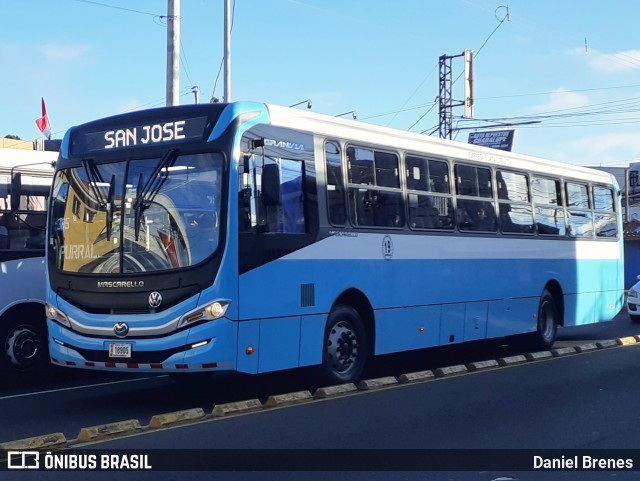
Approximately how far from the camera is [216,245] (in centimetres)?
983

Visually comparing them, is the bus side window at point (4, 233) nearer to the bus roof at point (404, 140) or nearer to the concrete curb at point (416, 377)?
the bus roof at point (404, 140)

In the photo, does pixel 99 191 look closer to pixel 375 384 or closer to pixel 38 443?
pixel 38 443

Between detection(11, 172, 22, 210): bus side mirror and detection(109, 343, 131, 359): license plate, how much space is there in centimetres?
325

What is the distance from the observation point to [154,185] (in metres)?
10.2

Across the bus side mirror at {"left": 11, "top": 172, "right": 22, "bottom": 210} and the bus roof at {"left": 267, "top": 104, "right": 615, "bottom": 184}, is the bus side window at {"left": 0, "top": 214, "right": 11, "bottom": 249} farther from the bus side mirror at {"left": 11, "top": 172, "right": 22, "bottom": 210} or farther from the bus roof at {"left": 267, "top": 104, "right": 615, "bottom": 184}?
the bus roof at {"left": 267, "top": 104, "right": 615, "bottom": 184}

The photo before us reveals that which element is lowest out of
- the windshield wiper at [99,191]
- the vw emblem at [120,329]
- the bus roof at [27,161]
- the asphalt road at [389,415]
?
the asphalt road at [389,415]

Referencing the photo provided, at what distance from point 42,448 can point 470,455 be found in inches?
148

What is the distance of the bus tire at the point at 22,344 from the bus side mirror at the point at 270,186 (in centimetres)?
420

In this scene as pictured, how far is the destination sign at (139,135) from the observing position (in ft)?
33.6

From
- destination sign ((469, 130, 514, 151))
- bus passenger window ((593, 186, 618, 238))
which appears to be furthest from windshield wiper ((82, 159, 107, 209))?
destination sign ((469, 130, 514, 151))

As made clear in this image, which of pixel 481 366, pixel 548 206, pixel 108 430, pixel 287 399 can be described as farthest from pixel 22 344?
pixel 548 206

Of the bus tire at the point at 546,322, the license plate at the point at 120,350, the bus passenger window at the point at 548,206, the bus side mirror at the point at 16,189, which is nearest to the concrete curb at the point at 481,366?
the bus tire at the point at 546,322

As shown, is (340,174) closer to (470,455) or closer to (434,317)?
(434,317)

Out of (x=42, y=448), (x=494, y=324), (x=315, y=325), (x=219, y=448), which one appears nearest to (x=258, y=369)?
(x=315, y=325)
